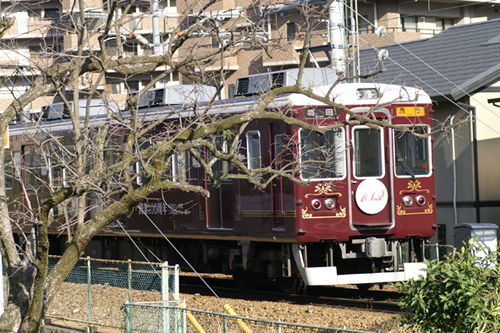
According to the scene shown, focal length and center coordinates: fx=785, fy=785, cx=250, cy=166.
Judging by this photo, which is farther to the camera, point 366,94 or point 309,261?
point 309,261

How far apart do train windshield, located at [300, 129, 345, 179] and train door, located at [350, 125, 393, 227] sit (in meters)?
0.23

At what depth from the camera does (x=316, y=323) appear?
10.8 metres

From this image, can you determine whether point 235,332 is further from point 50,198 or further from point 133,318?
point 50,198

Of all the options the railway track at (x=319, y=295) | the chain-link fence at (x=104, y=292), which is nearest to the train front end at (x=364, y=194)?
the railway track at (x=319, y=295)

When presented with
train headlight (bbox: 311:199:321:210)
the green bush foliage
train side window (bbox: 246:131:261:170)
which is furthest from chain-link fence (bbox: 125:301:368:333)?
train side window (bbox: 246:131:261:170)

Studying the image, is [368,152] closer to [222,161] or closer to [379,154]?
[379,154]

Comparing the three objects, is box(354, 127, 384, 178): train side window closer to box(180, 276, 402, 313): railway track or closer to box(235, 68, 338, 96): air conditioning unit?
box(235, 68, 338, 96): air conditioning unit

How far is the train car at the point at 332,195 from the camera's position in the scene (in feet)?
41.1

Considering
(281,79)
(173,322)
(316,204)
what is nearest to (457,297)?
(173,322)

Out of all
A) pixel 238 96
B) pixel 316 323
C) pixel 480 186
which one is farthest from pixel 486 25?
pixel 316 323

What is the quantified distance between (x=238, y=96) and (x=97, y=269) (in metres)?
3.94

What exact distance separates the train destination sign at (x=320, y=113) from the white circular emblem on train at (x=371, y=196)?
1.23 metres

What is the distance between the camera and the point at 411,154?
13.4 meters

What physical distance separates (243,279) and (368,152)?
356 cm
